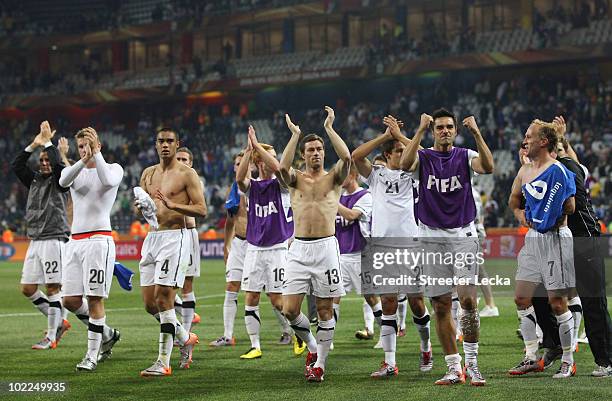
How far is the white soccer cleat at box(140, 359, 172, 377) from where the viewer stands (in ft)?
33.3

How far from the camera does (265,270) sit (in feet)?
39.8

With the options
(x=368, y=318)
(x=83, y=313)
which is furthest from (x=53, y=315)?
(x=368, y=318)

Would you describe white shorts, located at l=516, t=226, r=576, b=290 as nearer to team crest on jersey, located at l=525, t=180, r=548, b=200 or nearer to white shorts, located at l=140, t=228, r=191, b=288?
team crest on jersey, located at l=525, t=180, r=548, b=200

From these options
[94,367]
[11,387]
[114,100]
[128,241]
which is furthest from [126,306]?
[114,100]

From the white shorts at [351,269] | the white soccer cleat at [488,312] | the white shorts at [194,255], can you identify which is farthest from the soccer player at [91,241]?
the white soccer cleat at [488,312]

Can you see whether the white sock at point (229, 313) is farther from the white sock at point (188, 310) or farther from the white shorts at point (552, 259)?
the white shorts at point (552, 259)

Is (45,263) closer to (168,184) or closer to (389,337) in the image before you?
(168,184)

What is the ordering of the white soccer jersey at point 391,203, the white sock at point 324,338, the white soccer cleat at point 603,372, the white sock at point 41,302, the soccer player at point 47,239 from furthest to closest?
1. the white sock at point 41,302
2. the soccer player at point 47,239
3. the white soccer jersey at point 391,203
4. the white sock at point 324,338
5. the white soccer cleat at point 603,372

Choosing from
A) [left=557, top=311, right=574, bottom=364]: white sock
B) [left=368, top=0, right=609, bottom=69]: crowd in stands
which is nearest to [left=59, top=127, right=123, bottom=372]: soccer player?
[left=557, top=311, right=574, bottom=364]: white sock

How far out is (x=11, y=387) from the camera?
30.3 ft

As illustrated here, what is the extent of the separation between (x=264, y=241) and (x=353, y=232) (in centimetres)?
173

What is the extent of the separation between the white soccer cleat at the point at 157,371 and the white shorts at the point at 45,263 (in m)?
3.28

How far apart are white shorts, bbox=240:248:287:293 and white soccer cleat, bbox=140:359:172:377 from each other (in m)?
2.09

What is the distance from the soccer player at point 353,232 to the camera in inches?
511
